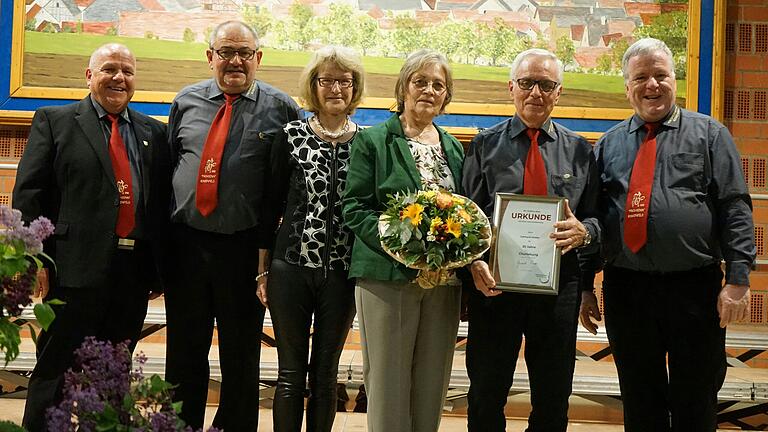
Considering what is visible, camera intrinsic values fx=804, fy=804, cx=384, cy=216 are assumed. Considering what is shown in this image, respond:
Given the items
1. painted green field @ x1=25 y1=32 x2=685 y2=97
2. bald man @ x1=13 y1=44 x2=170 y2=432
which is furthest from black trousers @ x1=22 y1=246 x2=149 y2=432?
painted green field @ x1=25 y1=32 x2=685 y2=97

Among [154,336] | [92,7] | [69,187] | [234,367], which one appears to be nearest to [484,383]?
[234,367]

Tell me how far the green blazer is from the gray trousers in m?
0.07

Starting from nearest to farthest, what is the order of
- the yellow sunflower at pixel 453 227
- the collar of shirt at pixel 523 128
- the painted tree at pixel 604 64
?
the yellow sunflower at pixel 453 227 → the collar of shirt at pixel 523 128 → the painted tree at pixel 604 64

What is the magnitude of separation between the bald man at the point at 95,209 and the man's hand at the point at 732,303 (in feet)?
7.24

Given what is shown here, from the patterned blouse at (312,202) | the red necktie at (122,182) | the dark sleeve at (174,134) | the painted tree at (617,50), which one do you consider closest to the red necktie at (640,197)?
the patterned blouse at (312,202)

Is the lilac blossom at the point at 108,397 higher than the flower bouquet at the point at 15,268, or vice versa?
the flower bouquet at the point at 15,268

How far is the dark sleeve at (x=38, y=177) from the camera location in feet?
10.6

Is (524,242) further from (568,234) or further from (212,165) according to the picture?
(212,165)

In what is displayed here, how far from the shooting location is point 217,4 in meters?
5.36

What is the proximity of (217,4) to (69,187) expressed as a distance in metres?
2.46

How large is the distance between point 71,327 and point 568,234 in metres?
1.98

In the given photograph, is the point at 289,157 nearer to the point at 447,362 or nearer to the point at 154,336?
the point at 447,362

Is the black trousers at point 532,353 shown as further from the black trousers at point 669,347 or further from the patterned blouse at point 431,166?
the patterned blouse at point 431,166

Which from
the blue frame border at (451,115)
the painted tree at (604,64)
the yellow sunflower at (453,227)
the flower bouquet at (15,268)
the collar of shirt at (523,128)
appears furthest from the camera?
the painted tree at (604,64)
